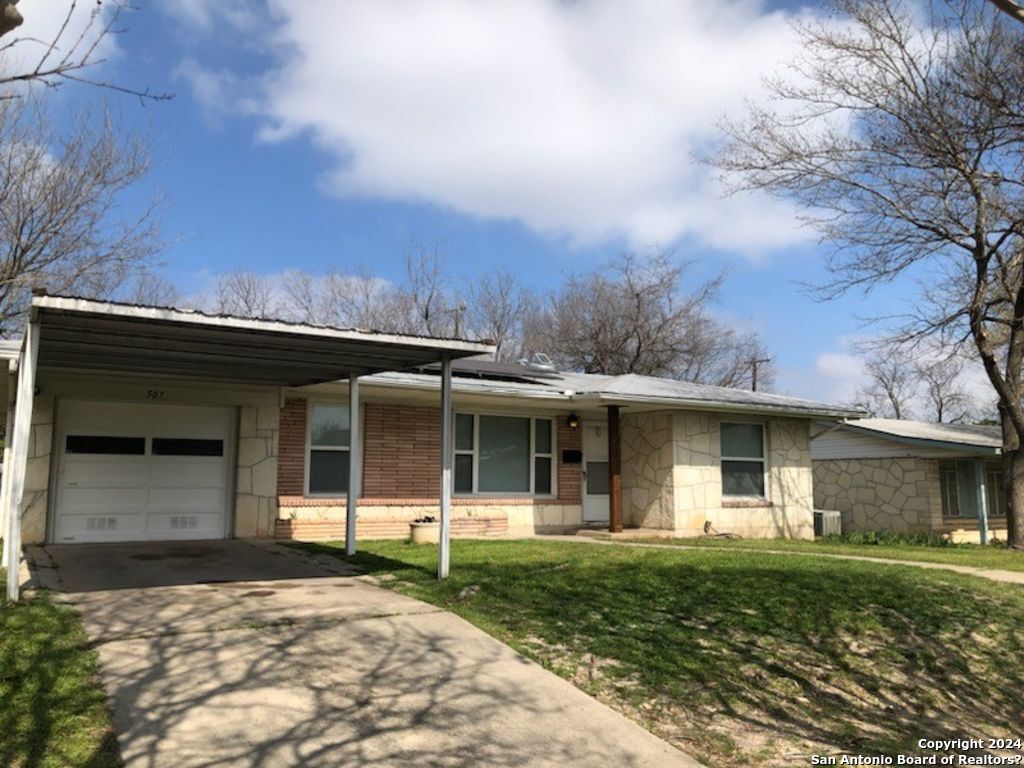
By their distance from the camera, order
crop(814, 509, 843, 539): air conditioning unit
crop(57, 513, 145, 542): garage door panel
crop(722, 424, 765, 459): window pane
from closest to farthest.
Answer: crop(57, 513, 145, 542): garage door panel < crop(722, 424, 765, 459): window pane < crop(814, 509, 843, 539): air conditioning unit

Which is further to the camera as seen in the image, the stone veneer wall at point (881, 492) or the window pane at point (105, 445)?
the stone veneer wall at point (881, 492)

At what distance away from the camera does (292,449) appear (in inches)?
504

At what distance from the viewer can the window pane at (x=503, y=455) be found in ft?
48.0

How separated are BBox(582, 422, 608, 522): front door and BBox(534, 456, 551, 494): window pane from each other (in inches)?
32.1

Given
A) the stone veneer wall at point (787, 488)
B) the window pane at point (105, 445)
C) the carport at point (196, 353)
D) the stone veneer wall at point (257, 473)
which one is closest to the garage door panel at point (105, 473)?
the window pane at point (105, 445)

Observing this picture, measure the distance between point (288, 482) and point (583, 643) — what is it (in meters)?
7.88

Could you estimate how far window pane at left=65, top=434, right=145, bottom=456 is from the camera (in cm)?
1138

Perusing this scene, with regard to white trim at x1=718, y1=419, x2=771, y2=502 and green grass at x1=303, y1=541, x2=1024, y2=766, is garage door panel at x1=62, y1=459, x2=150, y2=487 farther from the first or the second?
→ white trim at x1=718, y1=419, x2=771, y2=502

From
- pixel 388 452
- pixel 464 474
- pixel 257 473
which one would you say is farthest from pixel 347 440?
pixel 464 474

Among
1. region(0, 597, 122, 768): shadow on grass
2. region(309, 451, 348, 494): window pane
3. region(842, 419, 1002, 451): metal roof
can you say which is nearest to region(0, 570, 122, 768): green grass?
region(0, 597, 122, 768): shadow on grass

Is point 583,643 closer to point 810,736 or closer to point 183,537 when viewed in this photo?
point 810,736

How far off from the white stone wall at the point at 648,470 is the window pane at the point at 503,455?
86.2 inches

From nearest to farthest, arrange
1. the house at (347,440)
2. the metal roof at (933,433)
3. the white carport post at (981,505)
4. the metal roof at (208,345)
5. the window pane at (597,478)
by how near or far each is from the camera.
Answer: the metal roof at (208,345) → the house at (347,440) → the window pane at (597,478) → the metal roof at (933,433) → the white carport post at (981,505)

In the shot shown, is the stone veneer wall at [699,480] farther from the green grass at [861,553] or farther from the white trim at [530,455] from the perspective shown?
the white trim at [530,455]
